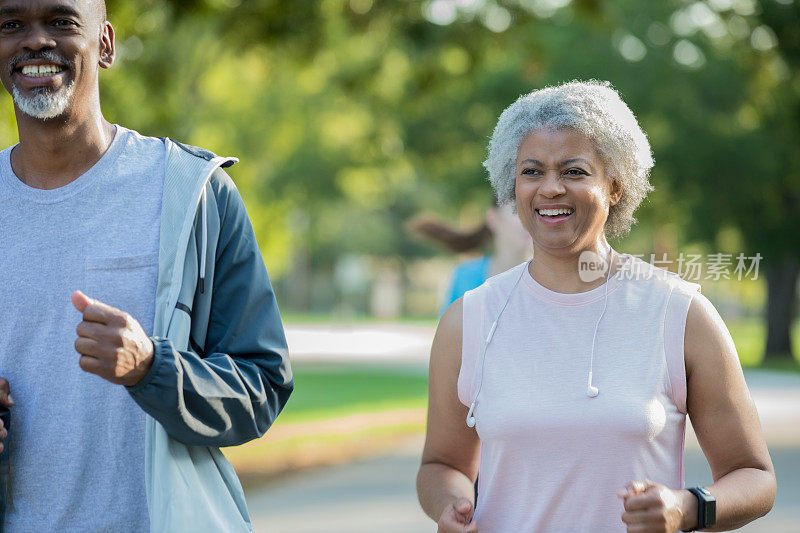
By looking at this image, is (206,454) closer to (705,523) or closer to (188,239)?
(188,239)

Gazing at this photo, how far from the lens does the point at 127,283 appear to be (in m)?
2.92

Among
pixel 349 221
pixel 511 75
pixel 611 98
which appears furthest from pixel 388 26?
pixel 349 221

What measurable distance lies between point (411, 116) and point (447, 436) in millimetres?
12129

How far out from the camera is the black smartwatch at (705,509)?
2807 millimetres

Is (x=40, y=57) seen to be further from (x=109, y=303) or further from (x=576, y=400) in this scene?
(x=576, y=400)

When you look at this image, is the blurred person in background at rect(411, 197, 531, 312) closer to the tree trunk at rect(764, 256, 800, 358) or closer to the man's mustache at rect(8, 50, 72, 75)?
the man's mustache at rect(8, 50, 72, 75)

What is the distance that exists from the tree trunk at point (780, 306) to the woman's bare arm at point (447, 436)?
1042 inches

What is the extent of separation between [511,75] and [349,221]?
45.7 meters

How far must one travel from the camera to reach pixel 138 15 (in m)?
9.65

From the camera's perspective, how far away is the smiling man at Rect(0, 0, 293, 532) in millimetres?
2770

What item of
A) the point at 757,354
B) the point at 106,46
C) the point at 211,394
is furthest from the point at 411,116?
the point at 757,354

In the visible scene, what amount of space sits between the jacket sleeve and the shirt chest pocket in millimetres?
154

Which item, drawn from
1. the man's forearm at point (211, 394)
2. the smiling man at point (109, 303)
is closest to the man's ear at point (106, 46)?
the smiling man at point (109, 303)

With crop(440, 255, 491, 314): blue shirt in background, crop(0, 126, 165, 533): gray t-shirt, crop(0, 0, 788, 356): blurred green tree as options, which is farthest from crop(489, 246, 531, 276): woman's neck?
crop(0, 0, 788, 356): blurred green tree
